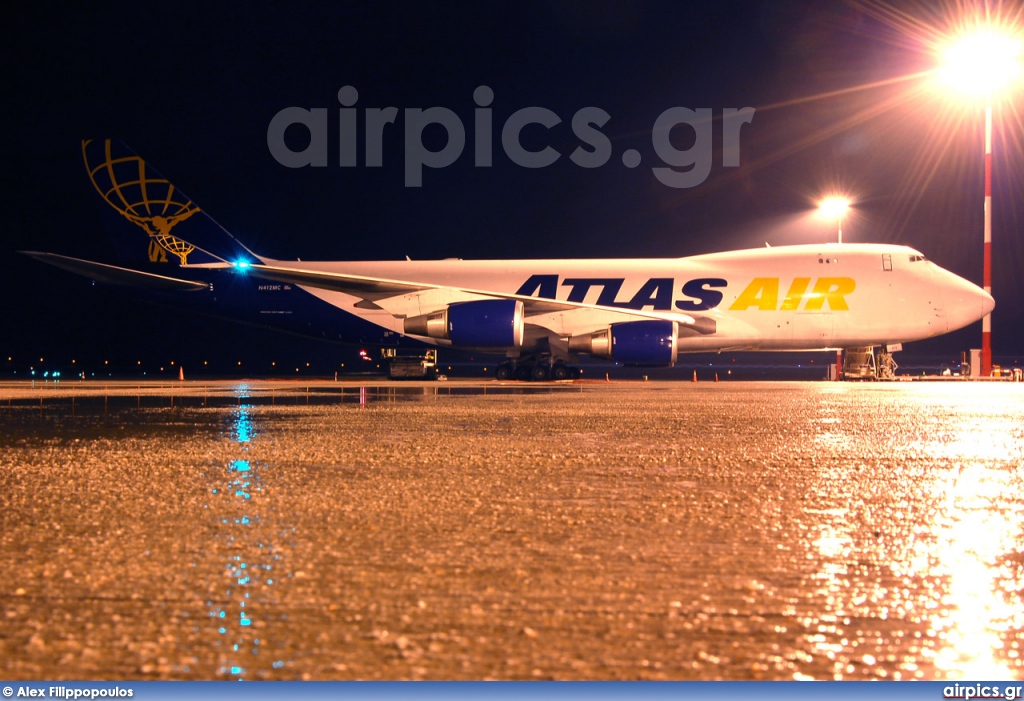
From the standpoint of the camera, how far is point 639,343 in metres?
19.9

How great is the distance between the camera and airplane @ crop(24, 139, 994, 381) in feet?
68.0

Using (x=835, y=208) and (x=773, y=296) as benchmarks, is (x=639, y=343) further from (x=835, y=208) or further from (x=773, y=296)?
(x=835, y=208)

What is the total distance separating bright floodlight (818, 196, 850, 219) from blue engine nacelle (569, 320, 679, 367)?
1157cm

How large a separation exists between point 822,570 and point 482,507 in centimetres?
175

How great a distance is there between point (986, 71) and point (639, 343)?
12.6m

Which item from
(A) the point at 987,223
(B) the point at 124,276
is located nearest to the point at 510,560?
(B) the point at 124,276

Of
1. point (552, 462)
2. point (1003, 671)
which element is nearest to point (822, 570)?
point (1003, 671)

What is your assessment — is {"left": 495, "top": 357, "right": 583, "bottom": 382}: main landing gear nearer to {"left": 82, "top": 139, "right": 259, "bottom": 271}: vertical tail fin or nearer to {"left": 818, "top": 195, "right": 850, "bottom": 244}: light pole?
{"left": 82, "top": 139, "right": 259, "bottom": 271}: vertical tail fin

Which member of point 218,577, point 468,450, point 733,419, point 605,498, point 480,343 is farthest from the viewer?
point 480,343

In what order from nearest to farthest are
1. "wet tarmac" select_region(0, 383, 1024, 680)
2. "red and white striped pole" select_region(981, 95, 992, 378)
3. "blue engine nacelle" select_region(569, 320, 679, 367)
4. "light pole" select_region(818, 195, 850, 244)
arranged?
1. "wet tarmac" select_region(0, 383, 1024, 680)
2. "blue engine nacelle" select_region(569, 320, 679, 367)
3. "red and white striped pole" select_region(981, 95, 992, 378)
4. "light pole" select_region(818, 195, 850, 244)

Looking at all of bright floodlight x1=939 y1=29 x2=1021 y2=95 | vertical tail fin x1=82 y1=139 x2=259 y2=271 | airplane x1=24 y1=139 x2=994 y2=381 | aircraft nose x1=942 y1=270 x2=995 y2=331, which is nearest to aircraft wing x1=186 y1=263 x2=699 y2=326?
airplane x1=24 y1=139 x2=994 y2=381

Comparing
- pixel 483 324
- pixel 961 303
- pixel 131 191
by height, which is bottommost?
pixel 483 324

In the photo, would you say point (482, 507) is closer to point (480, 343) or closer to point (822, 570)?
point (822, 570)

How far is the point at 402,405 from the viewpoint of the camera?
39.6 ft
